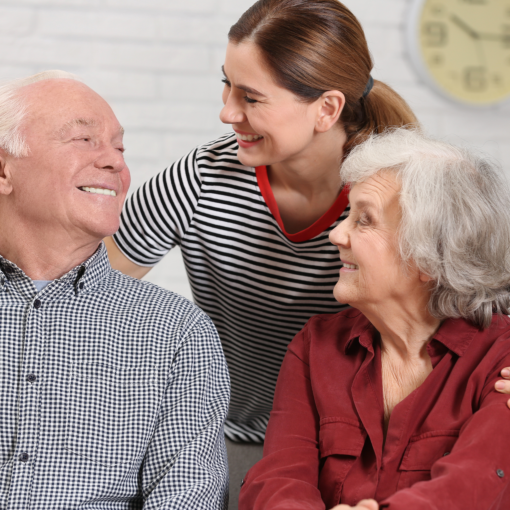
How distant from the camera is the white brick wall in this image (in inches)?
101

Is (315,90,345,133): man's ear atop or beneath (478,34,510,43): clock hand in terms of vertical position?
beneath

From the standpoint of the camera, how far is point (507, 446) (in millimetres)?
1113

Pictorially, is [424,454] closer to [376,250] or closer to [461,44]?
[376,250]

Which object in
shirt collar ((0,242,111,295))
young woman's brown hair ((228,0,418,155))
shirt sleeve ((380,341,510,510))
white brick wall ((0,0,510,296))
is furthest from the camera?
white brick wall ((0,0,510,296))

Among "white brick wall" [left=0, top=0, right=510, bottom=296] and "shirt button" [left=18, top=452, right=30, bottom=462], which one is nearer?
"shirt button" [left=18, top=452, right=30, bottom=462]

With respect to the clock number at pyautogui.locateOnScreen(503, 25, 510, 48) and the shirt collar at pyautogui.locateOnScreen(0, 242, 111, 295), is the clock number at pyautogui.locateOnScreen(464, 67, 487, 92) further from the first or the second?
the shirt collar at pyautogui.locateOnScreen(0, 242, 111, 295)

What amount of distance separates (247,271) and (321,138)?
428 mm

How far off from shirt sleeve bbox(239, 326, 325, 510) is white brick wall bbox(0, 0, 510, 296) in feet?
4.88

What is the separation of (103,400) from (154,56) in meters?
1.71

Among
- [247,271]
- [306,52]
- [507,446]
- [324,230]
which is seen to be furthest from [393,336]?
[306,52]

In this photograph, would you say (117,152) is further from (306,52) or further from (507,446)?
(507,446)

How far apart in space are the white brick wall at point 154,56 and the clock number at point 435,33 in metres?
0.11

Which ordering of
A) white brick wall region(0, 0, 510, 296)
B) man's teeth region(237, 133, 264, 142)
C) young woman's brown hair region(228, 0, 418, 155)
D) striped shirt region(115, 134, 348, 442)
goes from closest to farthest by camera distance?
young woman's brown hair region(228, 0, 418, 155) < man's teeth region(237, 133, 264, 142) < striped shirt region(115, 134, 348, 442) < white brick wall region(0, 0, 510, 296)

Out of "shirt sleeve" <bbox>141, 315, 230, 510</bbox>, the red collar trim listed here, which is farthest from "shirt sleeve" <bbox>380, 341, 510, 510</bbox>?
A: the red collar trim
